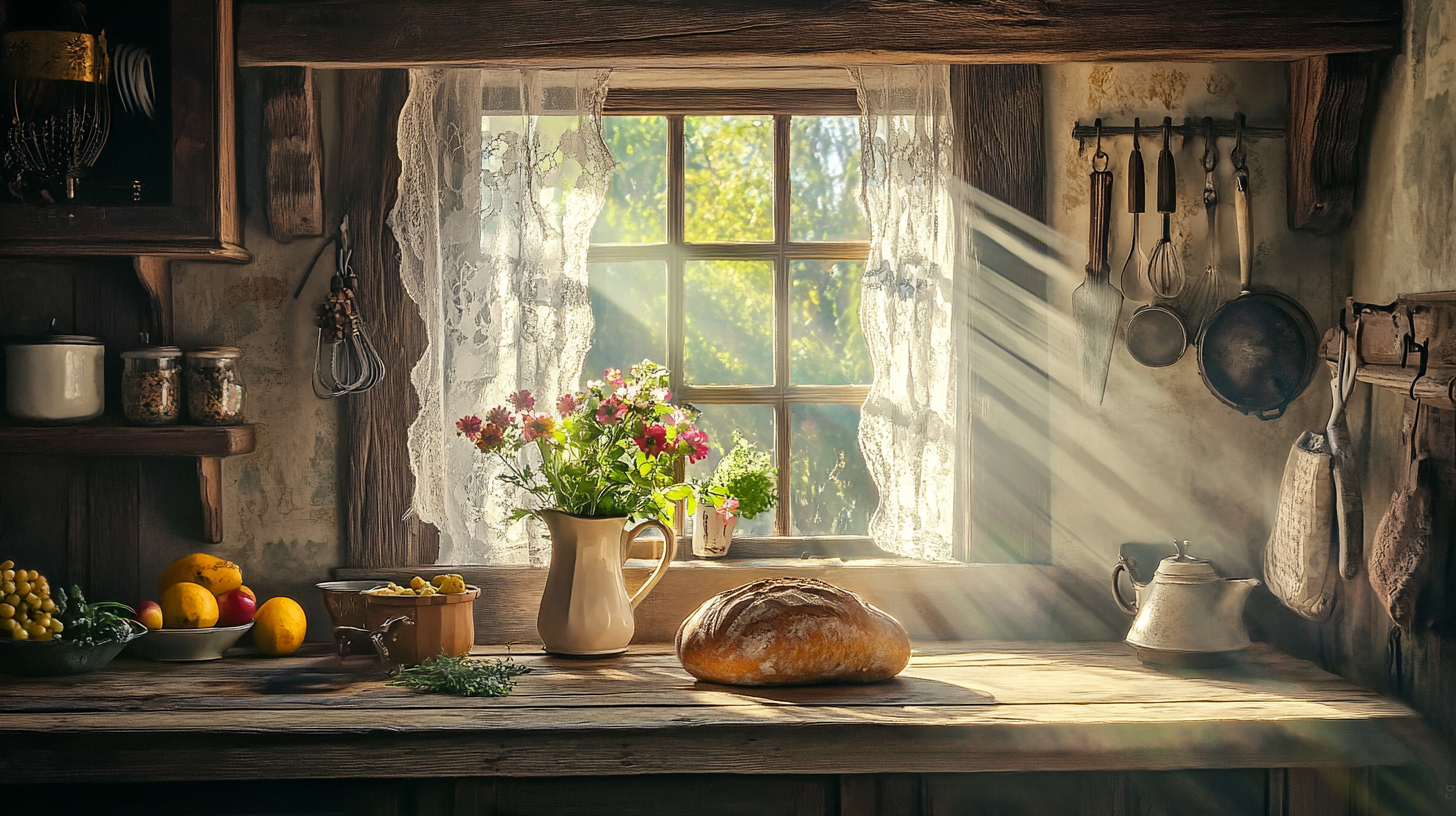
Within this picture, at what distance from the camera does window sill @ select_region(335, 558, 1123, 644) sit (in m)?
2.34

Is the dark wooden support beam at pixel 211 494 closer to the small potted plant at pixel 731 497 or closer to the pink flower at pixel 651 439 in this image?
the pink flower at pixel 651 439

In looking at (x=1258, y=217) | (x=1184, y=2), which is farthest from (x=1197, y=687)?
(x=1184, y=2)

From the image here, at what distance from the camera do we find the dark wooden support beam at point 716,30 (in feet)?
6.89

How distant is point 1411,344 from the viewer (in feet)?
5.88

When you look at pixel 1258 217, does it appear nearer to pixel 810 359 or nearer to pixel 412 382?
pixel 810 359

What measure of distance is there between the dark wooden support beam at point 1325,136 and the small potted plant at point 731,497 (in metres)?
1.25

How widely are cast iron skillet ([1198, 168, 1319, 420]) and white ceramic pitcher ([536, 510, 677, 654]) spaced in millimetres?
1309

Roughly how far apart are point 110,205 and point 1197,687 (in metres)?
2.26

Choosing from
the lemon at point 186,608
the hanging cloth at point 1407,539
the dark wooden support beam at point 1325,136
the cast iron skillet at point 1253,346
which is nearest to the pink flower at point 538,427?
the lemon at point 186,608

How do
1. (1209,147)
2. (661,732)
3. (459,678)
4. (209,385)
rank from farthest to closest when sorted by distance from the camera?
(1209,147)
(209,385)
(459,678)
(661,732)

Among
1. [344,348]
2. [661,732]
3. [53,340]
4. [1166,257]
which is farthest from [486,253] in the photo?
[1166,257]

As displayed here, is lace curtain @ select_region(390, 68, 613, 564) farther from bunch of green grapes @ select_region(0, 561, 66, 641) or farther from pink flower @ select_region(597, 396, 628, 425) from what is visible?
bunch of green grapes @ select_region(0, 561, 66, 641)

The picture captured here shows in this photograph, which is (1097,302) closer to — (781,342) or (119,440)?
(781,342)

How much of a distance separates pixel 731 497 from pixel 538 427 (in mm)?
484
